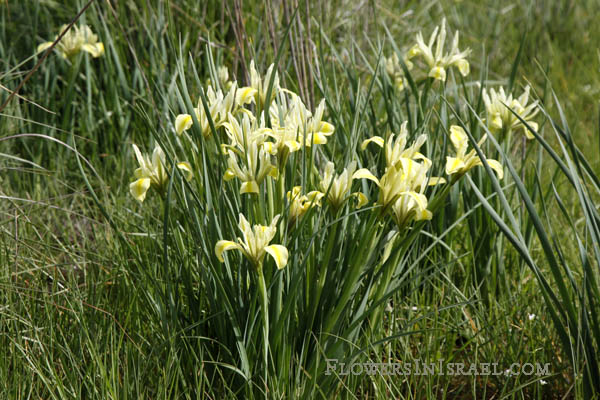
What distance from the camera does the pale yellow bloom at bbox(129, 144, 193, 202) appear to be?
1.56 metres

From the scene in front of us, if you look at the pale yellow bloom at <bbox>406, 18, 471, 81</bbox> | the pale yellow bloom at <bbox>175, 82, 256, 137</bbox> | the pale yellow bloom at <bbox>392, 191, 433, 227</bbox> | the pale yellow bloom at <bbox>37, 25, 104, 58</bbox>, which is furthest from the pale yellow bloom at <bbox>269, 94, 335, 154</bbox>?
the pale yellow bloom at <bbox>37, 25, 104, 58</bbox>

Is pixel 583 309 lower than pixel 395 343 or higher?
Result: higher

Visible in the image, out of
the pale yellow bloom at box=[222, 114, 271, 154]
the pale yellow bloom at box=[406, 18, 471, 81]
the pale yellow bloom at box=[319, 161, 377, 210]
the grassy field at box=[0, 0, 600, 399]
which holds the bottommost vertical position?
the grassy field at box=[0, 0, 600, 399]

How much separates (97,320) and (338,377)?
725mm

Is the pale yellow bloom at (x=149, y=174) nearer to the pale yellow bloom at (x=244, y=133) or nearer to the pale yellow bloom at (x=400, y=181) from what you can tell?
the pale yellow bloom at (x=244, y=133)

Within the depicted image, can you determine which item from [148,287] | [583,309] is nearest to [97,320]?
[148,287]

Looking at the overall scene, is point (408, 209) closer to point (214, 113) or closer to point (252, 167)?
point (252, 167)

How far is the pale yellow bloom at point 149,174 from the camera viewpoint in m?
1.56

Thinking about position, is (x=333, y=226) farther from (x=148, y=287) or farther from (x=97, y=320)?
(x=97, y=320)

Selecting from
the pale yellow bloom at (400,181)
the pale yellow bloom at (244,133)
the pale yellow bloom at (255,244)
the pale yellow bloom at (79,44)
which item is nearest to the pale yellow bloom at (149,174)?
the pale yellow bloom at (244,133)

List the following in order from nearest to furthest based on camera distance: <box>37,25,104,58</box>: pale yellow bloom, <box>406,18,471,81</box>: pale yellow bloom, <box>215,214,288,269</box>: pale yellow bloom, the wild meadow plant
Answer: <box>215,214,288,269</box>: pale yellow bloom < the wild meadow plant < <box>406,18,471,81</box>: pale yellow bloom < <box>37,25,104,58</box>: pale yellow bloom

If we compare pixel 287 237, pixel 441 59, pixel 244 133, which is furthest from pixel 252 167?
pixel 441 59

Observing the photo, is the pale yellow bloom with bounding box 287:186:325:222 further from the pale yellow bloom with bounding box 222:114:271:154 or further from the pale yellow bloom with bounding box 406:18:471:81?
the pale yellow bloom with bounding box 406:18:471:81

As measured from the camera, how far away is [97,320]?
181 cm
